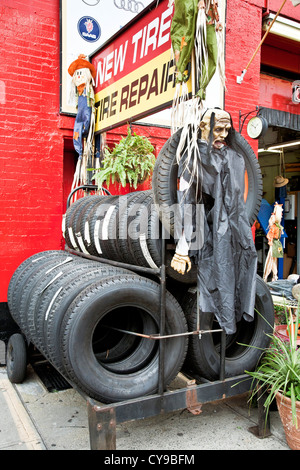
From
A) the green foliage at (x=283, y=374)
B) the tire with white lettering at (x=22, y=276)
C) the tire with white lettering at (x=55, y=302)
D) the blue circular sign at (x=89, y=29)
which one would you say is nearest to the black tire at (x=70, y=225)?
the tire with white lettering at (x=22, y=276)

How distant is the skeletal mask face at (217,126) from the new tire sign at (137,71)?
0.29 meters

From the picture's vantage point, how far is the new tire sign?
3.70 meters

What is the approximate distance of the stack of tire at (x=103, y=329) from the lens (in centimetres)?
271

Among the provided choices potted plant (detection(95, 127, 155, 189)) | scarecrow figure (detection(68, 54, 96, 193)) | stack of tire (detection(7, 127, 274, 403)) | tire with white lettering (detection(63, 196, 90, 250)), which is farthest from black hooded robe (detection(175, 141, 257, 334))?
scarecrow figure (detection(68, 54, 96, 193))

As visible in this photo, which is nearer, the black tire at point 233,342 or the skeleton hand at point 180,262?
the skeleton hand at point 180,262

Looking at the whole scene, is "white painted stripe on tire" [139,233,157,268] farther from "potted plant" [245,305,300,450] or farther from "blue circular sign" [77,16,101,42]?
"blue circular sign" [77,16,101,42]

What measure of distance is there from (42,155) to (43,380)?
3.16m

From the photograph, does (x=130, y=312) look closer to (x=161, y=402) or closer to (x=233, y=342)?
(x=161, y=402)

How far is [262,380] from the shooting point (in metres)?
3.31

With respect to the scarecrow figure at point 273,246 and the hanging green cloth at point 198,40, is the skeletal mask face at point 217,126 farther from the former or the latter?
the scarecrow figure at point 273,246

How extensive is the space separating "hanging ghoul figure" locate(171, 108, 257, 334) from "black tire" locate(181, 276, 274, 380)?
1.02 feet

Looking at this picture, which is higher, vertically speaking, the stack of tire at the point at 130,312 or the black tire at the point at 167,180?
the black tire at the point at 167,180

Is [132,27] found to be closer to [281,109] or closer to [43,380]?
[43,380]

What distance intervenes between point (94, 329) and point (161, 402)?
745mm
